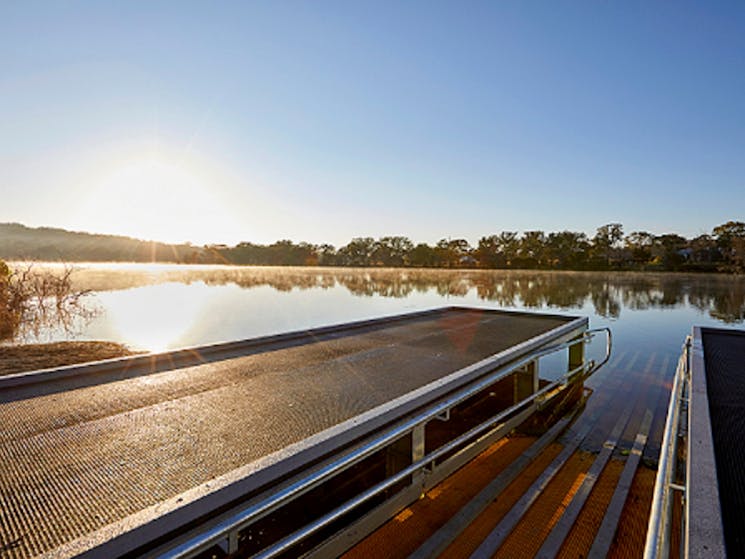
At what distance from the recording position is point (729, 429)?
6.01ft

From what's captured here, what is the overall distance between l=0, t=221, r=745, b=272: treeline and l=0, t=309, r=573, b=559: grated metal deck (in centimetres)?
4287

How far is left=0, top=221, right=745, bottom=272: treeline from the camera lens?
46.1 m

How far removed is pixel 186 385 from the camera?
264cm

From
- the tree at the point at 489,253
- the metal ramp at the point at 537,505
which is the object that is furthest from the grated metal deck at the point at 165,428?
the tree at the point at 489,253

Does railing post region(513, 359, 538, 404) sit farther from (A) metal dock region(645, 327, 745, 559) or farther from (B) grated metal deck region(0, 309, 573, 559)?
(A) metal dock region(645, 327, 745, 559)

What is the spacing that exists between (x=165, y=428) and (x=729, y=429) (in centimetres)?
271

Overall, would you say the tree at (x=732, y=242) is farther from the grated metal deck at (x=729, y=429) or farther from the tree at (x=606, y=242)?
the grated metal deck at (x=729, y=429)

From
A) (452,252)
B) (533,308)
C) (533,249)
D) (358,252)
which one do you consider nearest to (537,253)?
(533,249)

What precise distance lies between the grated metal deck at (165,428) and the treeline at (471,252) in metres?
42.9

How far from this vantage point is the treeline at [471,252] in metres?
46.1

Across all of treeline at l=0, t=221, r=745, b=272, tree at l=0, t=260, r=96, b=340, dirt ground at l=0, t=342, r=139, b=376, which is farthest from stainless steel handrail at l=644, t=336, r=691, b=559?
treeline at l=0, t=221, r=745, b=272

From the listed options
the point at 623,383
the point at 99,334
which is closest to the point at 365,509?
the point at 623,383

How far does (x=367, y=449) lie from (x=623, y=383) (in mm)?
5394

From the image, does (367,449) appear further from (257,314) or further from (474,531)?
(257,314)
